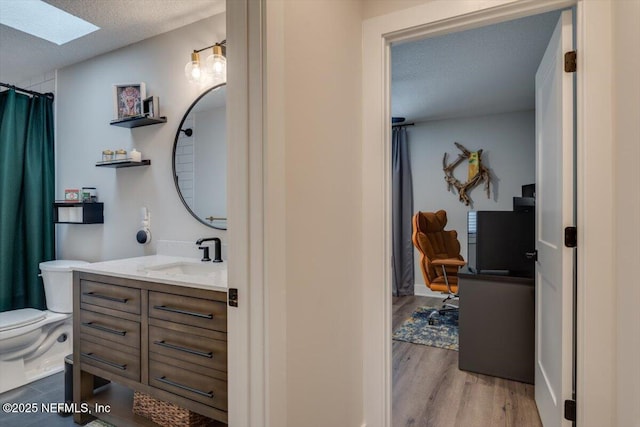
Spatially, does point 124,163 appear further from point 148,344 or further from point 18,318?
point 148,344

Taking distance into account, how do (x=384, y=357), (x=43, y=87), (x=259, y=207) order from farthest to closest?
(x=43, y=87), (x=384, y=357), (x=259, y=207)

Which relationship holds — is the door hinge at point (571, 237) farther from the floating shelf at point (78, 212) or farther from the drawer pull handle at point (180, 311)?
the floating shelf at point (78, 212)

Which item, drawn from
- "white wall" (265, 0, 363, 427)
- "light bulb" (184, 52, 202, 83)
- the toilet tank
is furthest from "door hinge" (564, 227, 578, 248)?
the toilet tank

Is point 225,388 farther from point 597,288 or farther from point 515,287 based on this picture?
point 515,287

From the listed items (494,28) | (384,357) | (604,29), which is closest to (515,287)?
(384,357)

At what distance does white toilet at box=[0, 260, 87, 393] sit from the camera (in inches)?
87.5

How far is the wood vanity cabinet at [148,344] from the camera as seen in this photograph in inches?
54.4

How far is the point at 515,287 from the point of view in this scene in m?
2.28

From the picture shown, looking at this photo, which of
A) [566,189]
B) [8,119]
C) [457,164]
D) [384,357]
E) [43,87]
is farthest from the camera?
[457,164]

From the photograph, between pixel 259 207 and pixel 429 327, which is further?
pixel 429 327

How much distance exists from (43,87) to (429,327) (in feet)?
13.8

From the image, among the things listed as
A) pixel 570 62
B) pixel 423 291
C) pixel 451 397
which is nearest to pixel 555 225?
pixel 570 62

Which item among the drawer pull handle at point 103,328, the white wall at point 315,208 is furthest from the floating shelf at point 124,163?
the white wall at point 315,208

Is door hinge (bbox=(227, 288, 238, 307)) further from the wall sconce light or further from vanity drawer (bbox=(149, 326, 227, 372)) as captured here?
the wall sconce light
